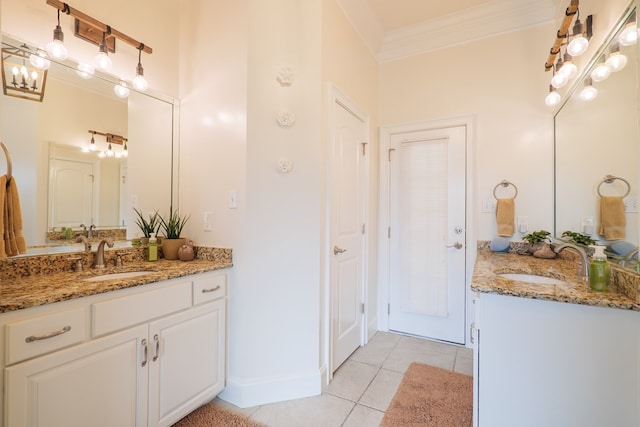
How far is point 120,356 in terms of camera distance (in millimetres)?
1291

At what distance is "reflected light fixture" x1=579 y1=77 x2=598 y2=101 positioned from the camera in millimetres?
1639

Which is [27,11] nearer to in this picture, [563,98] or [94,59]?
[94,59]

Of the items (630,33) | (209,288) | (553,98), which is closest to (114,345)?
(209,288)

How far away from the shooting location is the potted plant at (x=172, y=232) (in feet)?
6.35

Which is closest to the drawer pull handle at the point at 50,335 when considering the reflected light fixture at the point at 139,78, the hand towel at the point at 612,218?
the reflected light fixture at the point at 139,78

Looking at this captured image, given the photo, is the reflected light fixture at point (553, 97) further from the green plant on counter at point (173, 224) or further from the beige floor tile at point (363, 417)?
the green plant on counter at point (173, 224)

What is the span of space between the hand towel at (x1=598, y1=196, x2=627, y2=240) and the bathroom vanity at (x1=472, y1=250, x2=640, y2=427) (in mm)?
317

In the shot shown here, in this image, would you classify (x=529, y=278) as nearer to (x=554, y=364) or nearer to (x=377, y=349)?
(x=554, y=364)

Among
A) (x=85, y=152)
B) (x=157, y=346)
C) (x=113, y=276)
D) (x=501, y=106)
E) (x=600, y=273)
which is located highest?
(x=501, y=106)

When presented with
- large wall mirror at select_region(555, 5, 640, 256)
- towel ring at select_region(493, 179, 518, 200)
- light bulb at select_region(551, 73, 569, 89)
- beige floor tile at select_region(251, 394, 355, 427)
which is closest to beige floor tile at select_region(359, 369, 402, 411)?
beige floor tile at select_region(251, 394, 355, 427)

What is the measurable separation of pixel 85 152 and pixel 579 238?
3.11 metres

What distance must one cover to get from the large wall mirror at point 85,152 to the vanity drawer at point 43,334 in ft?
2.20

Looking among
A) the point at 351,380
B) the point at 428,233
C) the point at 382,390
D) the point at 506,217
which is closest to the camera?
the point at 382,390

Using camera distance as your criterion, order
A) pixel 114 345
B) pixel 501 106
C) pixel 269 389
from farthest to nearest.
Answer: pixel 501 106 < pixel 269 389 < pixel 114 345
